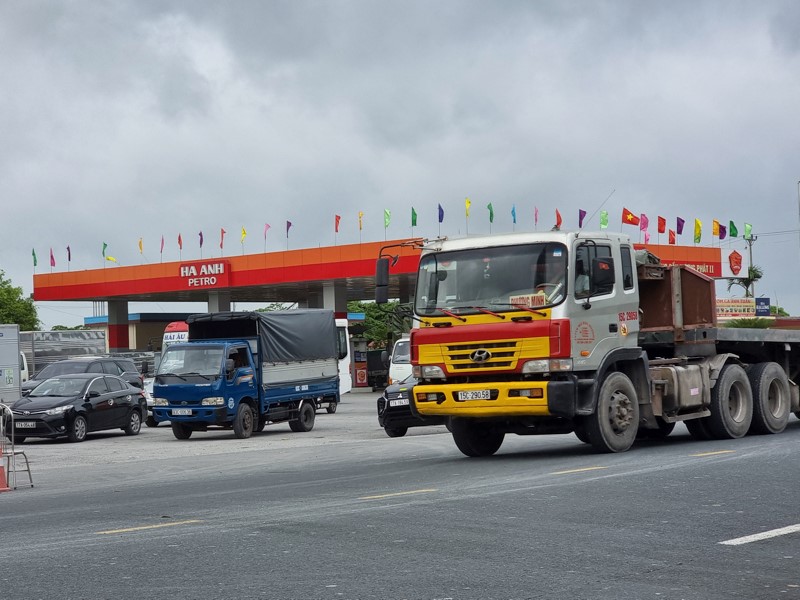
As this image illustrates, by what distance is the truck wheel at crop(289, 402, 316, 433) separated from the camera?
2684 cm

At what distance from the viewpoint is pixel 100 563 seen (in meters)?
7.59

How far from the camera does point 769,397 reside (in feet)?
57.7

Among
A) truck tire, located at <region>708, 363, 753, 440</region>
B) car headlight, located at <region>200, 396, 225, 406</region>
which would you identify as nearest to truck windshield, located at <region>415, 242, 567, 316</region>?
truck tire, located at <region>708, 363, 753, 440</region>

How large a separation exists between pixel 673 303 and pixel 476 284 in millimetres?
3750

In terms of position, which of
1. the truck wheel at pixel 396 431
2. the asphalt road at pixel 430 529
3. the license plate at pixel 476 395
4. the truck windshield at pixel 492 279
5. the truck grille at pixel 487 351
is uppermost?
the truck windshield at pixel 492 279

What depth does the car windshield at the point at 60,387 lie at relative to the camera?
25656 millimetres

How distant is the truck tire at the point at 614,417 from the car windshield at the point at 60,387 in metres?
15.0

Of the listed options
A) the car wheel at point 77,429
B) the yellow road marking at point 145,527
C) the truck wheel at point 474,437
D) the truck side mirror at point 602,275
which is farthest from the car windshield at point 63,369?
the yellow road marking at point 145,527

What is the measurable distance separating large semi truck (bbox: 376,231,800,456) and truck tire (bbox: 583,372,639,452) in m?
0.01

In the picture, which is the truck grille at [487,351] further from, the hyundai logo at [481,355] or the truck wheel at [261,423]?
the truck wheel at [261,423]

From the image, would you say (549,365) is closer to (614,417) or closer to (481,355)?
(481,355)

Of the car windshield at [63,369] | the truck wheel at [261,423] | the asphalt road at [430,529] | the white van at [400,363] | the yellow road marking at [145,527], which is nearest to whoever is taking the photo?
the asphalt road at [430,529]

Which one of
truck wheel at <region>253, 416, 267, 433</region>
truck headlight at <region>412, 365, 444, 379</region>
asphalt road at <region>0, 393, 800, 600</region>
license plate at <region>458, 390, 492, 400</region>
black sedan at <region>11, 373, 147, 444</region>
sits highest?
truck headlight at <region>412, 365, 444, 379</region>

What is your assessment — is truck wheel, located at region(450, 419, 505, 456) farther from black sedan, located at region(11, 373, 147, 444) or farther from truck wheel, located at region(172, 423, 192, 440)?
black sedan, located at region(11, 373, 147, 444)
